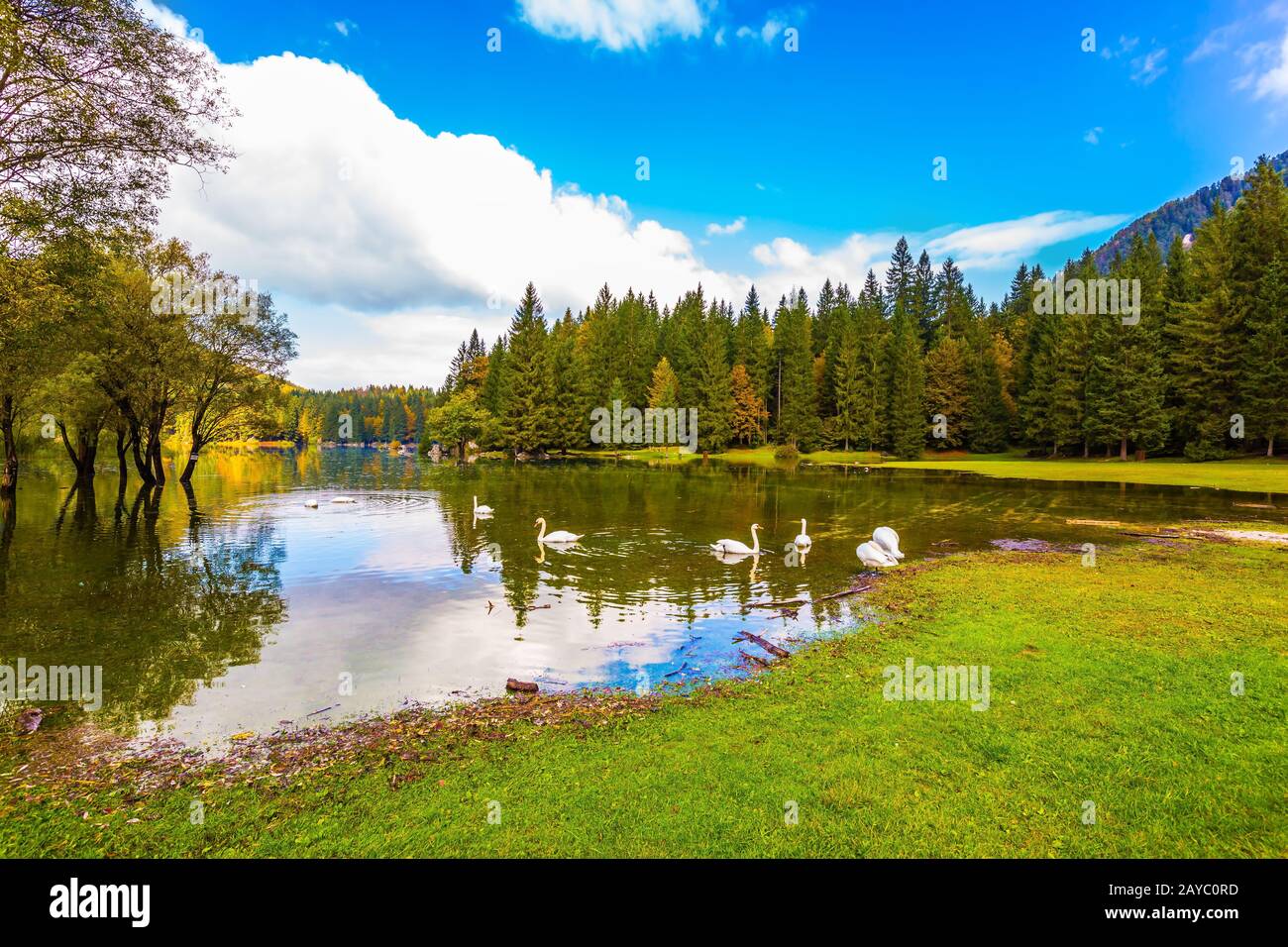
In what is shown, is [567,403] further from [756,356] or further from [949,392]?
[949,392]

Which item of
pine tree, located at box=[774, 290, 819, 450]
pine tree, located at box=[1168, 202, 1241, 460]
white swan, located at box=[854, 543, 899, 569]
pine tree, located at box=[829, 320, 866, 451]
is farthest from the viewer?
pine tree, located at box=[774, 290, 819, 450]

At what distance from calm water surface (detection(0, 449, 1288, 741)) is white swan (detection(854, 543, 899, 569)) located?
0.58m

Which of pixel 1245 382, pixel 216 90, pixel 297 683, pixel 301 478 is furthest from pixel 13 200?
pixel 1245 382

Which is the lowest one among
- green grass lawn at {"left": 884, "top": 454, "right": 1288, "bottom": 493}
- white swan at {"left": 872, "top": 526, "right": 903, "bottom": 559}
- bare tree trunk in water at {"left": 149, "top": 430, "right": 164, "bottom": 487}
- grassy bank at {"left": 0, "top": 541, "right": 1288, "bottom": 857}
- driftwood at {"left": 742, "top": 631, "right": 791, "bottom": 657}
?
driftwood at {"left": 742, "top": 631, "right": 791, "bottom": 657}

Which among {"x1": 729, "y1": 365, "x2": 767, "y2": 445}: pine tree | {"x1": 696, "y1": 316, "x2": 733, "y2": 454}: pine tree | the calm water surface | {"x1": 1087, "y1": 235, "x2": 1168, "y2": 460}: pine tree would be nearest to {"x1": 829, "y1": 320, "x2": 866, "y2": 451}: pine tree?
{"x1": 729, "y1": 365, "x2": 767, "y2": 445}: pine tree

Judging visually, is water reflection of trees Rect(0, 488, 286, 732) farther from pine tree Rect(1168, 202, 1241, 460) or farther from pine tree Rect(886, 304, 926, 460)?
pine tree Rect(886, 304, 926, 460)

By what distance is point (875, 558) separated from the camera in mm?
19641

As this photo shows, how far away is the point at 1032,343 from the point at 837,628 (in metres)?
93.0

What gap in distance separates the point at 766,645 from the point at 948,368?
9354 cm

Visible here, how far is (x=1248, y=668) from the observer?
9.29m

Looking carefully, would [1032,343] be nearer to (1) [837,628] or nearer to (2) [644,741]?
(1) [837,628]

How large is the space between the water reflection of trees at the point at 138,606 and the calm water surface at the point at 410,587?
70 mm

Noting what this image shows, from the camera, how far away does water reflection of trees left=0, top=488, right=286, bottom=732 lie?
10.7 meters

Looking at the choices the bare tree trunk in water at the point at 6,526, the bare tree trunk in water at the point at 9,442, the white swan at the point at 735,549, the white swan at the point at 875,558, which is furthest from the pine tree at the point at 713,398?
the bare tree trunk in water at the point at 6,526
